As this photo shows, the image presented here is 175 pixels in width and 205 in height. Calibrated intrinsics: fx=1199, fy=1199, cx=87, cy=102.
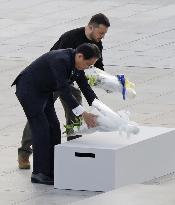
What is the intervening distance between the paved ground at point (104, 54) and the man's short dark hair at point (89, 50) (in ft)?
4.86

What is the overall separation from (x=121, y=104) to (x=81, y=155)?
16.4 ft

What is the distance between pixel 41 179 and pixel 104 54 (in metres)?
8.75

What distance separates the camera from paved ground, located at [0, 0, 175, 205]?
1349cm

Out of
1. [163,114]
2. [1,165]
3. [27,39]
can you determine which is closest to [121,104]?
[163,114]

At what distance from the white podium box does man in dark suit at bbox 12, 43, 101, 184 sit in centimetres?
26

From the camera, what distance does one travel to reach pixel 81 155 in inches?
510

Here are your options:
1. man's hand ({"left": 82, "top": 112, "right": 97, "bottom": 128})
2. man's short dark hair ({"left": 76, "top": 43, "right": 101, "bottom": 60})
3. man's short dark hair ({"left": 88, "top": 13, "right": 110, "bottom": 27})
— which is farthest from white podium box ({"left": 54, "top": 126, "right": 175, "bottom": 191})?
man's short dark hair ({"left": 88, "top": 13, "right": 110, "bottom": 27})

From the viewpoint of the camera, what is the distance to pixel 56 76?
1286cm

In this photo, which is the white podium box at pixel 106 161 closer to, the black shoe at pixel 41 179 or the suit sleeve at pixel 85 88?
the black shoe at pixel 41 179

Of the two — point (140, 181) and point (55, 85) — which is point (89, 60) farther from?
point (140, 181)

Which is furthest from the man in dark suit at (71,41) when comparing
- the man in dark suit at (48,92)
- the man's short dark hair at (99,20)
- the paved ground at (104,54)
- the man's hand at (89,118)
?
the man's hand at (89,118)

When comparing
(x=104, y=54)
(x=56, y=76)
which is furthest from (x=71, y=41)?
(x=104, y=54)

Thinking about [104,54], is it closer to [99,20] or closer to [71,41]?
[71,41]

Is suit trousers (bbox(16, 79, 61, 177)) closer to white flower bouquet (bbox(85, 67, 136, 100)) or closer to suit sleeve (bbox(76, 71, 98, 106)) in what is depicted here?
suit sleeve (bbox(76, 71, 98, 106))
